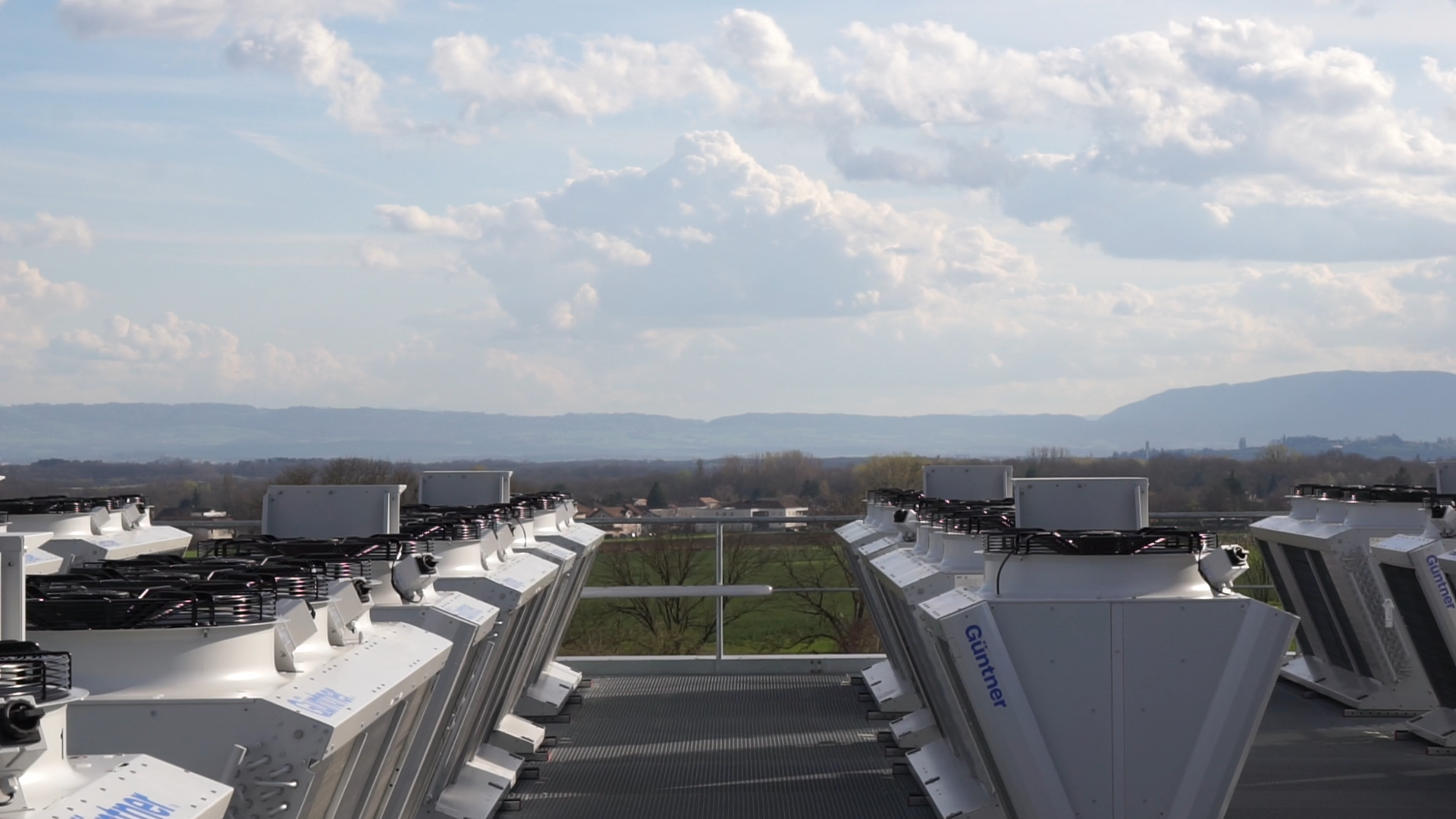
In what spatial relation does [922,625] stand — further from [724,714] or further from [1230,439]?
[1230,439]

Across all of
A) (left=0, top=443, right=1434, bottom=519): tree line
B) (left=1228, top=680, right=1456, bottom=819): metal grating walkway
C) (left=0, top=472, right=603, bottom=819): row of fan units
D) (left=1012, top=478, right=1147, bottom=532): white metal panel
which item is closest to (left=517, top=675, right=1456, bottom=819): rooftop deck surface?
(left=1228, top=680, right=1456, bottom=819): metal grating walkway

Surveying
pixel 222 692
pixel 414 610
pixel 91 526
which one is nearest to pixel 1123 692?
pixel 414 610

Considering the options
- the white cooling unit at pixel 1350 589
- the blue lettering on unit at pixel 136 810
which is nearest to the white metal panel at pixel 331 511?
the blue lettering on unit at pixel 136 810

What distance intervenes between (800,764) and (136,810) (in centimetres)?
994

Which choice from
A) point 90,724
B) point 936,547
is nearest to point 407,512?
point 936,547

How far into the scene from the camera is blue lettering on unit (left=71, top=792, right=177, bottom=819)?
3.91 metres

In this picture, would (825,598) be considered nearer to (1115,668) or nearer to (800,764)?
(800,764)

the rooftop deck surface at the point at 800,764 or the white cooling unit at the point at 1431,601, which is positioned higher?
the white cooling unit at the point at 1431,601

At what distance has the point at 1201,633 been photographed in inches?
342

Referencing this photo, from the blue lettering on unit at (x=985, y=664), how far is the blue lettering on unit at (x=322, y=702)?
3911mm

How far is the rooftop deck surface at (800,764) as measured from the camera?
11.8m

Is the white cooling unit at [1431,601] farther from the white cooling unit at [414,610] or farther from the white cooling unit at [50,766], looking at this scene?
the white cooling unit at [50,766]

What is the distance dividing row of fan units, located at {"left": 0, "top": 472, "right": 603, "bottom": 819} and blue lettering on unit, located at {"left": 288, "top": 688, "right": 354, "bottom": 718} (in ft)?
0.03

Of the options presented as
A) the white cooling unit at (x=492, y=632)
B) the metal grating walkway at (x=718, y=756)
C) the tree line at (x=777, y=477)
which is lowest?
the metal grating walkway at (x=718, y=756)
